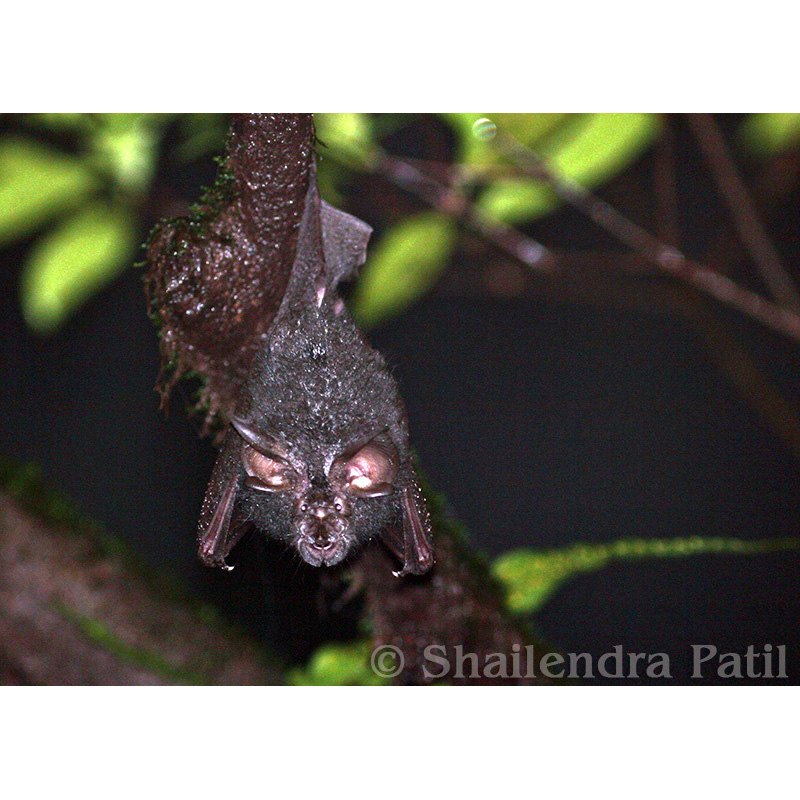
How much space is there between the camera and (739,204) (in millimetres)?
2891

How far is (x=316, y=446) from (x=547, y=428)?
78.5 inches

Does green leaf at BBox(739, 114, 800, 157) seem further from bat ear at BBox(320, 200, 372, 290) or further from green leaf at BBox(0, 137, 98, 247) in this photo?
green leaf at BBox(0, 137, 98, 247)

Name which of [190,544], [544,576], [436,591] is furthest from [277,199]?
[190,544]

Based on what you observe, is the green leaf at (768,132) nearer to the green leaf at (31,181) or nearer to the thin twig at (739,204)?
the thin twig at (739,204)

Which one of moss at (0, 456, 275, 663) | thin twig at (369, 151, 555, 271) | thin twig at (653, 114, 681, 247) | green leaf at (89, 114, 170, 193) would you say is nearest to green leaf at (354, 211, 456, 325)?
thin twig at (369, 151, 555, 271)

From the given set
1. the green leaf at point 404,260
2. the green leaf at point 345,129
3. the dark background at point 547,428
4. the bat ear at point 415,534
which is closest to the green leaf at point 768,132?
the dark background at point 547,428

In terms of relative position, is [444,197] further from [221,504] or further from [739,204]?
[221,504]

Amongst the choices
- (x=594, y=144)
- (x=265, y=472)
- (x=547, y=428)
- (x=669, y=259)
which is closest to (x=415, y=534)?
(x=265, y=472)

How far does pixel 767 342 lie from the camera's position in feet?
11.1

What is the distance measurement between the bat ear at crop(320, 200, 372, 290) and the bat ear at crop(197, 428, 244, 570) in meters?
0.41

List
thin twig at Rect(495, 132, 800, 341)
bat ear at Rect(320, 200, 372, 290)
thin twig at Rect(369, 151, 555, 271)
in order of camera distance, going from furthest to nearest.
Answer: thin twig at Rect(369, 151, 555, 271), thin twig at Rect(495, 132, 800, 341), bat ear at Rect(320, 200, 372, 290)

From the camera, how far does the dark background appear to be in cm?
297

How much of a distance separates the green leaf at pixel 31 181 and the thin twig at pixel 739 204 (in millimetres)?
1965

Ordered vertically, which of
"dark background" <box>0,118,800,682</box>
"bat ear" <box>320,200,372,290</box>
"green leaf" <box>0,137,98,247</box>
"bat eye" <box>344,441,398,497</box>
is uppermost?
"bat ear" <box>320,200,372,290</box>
